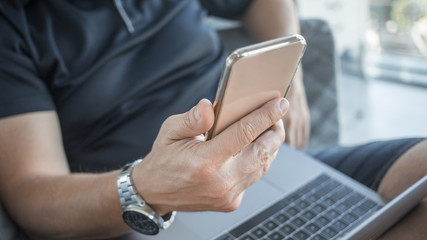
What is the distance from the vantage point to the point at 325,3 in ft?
5.47

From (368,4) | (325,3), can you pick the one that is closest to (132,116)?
(325,3)

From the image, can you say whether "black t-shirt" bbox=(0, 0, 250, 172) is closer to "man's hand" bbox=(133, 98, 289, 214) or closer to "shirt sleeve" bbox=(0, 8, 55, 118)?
"shirt sleeve" bbox=(0, 8, 55, 118)

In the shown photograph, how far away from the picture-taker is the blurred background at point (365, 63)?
5.28 feet

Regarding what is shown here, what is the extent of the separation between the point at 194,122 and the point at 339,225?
1.04 ft

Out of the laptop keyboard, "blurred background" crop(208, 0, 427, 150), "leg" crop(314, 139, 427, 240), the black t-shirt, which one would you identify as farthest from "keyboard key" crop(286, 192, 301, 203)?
"blurred background" crop(208, 0, 427, 150)

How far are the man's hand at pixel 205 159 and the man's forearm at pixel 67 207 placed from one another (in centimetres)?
9

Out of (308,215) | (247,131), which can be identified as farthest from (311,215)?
(247,131)

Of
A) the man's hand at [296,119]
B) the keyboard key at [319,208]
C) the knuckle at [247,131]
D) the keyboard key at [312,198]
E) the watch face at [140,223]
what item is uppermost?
the knuckle at [247,131]

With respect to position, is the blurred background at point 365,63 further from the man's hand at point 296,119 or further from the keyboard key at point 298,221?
the keyboard key at point 298,221

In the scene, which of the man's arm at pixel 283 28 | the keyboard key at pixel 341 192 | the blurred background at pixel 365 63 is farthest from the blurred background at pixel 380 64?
the keyboard key at pixel 341 192

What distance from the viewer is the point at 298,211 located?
634 mm

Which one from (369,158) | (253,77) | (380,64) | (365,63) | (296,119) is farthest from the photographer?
(380,64)

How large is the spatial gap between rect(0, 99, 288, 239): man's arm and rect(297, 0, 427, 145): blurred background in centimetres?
117

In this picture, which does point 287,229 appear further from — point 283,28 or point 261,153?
point 283,28
